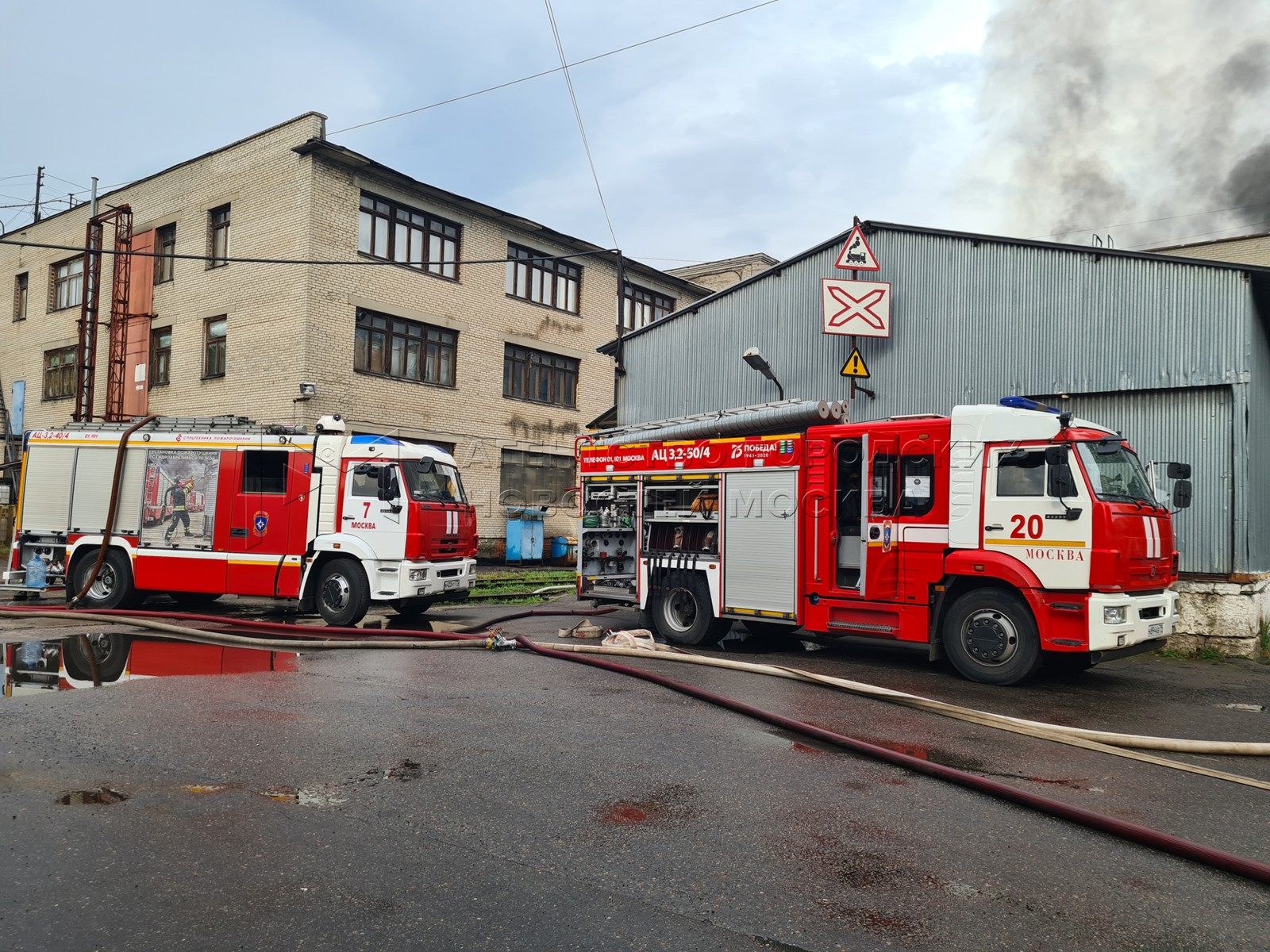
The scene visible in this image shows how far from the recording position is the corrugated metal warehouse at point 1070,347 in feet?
41.4

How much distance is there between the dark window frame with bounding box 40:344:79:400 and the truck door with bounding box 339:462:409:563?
19.9 metres

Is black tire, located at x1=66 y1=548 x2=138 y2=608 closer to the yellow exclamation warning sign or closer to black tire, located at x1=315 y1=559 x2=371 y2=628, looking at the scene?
black tire, located at x1=315 y1=559 x2=371 y2=628

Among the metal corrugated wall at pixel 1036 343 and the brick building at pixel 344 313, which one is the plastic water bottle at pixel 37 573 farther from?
the metal corrugated wall at pixel 1036 343

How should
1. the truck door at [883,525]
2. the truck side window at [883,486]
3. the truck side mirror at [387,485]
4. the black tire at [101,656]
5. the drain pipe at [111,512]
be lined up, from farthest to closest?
the drain pipe at [111,512] < the truck side mirror at [387,485] < the truck side window at [883,486] < the truck door at [883,525] < the black tire at [101,656]

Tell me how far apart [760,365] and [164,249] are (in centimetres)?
1838

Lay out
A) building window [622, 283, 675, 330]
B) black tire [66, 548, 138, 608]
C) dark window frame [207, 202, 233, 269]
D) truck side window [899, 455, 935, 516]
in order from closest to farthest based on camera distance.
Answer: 1. truck side window [899, 455, 935, 516]
2. black tire [66, 548, 138, 608]
3. dark window frame [207, 202, 233, 269]
4. building window [622, 283, 675, 330]

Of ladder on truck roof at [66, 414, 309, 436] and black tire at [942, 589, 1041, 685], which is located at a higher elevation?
ladder on truck roof at [66, 414, 309, 436]

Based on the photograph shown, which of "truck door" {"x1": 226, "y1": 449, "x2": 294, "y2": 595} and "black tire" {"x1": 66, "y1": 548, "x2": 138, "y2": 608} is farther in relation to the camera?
"black tire" {"x1": 66, "y1": 548, "x2": 138, "y2": 608}

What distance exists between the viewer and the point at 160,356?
2608cm

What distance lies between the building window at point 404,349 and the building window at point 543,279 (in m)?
3.14

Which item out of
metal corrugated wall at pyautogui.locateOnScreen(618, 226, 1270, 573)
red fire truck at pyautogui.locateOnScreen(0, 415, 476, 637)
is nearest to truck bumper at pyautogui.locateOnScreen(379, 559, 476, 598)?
red fire truck at pyautogui.locateOnScreen(0, 415, 476, 637)

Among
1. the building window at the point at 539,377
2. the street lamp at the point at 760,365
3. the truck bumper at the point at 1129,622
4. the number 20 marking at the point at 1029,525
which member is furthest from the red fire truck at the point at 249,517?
the building window at the point at 539,377

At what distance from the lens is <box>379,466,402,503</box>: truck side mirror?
1355 centimetres

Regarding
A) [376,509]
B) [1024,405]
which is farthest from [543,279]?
[1024,405]
